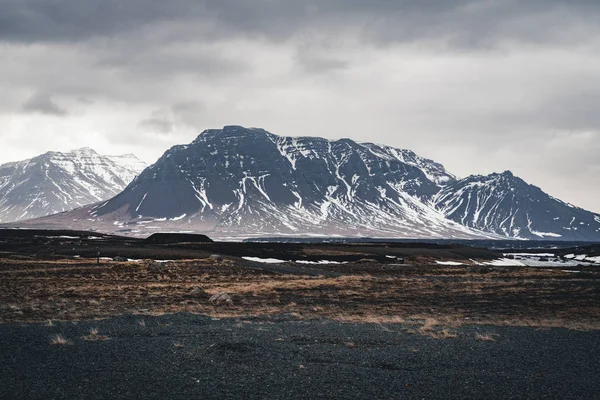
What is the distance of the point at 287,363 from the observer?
18.7 metres

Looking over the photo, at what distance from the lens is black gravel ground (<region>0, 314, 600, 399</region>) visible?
15188 millimetres

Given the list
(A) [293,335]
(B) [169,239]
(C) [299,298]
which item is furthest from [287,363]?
(B) [169,239]

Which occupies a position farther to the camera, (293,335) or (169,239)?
(169,239)

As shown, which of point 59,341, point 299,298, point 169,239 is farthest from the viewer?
point 169,239

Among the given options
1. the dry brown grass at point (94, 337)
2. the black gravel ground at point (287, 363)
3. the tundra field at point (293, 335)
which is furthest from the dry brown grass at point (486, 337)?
the dry brown grass at point (94, 337)

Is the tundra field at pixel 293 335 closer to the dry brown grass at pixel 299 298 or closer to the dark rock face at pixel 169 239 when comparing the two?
the dry brown grass at pixel 299 298

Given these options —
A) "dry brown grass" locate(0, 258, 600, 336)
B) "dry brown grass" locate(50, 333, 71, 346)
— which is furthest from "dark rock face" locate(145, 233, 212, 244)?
"dry brown grass" locate(50, 333, 71, 346)

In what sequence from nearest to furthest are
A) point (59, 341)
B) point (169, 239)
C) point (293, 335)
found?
point (59, 341)
point (293, 335)
point (169, 239)

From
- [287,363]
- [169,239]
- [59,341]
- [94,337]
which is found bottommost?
[94,337]

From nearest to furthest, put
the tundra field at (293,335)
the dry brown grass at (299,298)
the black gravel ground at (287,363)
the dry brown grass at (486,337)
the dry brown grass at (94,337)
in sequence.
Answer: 1. the black gravel ground at (287,363)
2. the tundra field at (293,335)
3. the dry brown grass at (94,337)
4. the dry brown grass at (486,337)
5. the dry brown grass at (299,298)

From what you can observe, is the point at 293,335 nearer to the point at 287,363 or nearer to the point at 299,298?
the point at 287,363

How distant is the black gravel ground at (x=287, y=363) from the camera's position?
15.2 metres

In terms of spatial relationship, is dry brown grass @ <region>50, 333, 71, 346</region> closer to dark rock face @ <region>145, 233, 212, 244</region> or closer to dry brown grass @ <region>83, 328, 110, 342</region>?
dry brown grass @ <region>83, 328, 110, 342</region>

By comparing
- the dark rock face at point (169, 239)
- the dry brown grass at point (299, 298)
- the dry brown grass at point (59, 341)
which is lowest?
the dry brown grass at point (299, 298)
